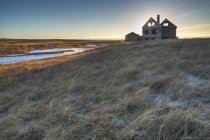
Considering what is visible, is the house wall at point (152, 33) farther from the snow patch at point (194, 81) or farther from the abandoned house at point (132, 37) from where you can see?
the snow patch at point (194, 81)

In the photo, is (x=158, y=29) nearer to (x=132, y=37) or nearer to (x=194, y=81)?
(x=132, y=37)

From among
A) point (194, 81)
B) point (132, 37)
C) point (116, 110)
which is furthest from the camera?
point (132, 37)

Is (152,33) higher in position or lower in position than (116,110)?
higher

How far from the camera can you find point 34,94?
8.78 meters

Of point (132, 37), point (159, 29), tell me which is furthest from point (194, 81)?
point (132, 37)

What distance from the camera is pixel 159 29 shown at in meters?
44.4

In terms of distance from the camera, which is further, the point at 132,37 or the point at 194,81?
the point at 132,37

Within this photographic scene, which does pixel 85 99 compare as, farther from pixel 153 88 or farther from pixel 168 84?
pixel 168 84

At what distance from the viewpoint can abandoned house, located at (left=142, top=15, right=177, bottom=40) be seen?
44438 mm

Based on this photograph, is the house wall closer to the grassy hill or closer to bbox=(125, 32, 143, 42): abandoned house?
bbox=(125, 32, 143, 42): abandoned house

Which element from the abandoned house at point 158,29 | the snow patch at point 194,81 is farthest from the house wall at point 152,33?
the snow patch at point 194,81

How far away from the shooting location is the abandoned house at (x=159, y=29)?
44438mm

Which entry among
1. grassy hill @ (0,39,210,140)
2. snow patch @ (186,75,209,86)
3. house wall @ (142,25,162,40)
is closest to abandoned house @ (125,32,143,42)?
house wall @ (142,25,162,40)

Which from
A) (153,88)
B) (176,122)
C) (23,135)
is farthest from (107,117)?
(153,88)
